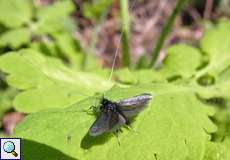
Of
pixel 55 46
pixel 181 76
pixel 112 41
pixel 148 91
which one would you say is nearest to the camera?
pixel 148 91

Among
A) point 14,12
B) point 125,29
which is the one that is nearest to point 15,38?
point 14,12

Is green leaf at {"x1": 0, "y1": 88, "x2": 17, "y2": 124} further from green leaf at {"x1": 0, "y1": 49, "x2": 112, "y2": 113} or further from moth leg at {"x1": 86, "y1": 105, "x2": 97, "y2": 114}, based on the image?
moth leg at {"x1": 86, "y1": 105, "x2": 97, "y2": 114}

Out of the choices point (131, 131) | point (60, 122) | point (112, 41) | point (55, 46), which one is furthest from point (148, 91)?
point (112, 41)

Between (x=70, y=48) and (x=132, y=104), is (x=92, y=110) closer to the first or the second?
(x=132, y=104)

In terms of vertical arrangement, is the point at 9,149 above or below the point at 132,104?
above

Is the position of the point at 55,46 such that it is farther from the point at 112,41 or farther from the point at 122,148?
the point at 122,148
